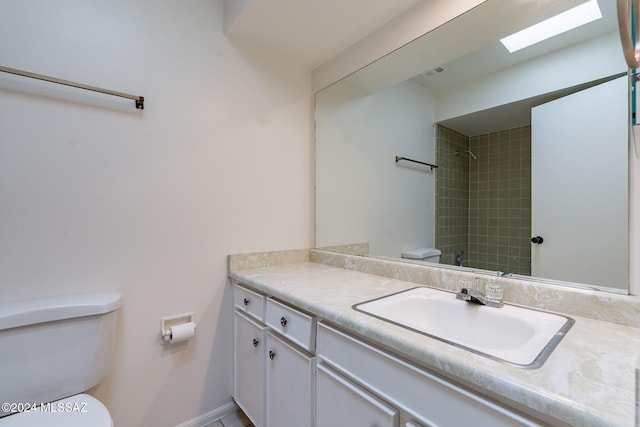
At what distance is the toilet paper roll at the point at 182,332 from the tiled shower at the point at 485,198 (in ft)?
4.40

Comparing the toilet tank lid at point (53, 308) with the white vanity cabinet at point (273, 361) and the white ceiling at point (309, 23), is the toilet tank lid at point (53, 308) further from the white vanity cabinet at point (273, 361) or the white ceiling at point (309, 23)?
the white ceiling at point (309, 23)

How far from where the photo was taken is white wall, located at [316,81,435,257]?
1.66m

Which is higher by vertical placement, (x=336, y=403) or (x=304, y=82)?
(x=304, y=82)

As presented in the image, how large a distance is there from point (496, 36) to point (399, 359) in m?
1.44

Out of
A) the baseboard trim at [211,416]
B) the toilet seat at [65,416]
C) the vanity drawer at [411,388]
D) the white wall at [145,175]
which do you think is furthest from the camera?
the baseboard trim at [211,416]

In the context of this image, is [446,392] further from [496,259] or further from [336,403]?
[496,259]

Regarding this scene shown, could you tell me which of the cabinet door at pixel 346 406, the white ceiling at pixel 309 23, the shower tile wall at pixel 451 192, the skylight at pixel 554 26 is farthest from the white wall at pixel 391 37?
the cabinet door at pixel 346 406

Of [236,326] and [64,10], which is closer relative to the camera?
[64,10]

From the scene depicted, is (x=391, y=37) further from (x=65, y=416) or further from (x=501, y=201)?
(x=65, y=416)

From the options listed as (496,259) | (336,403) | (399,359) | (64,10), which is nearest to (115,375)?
(336,403)

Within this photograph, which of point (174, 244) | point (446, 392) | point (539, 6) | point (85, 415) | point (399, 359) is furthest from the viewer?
point (174, 244)

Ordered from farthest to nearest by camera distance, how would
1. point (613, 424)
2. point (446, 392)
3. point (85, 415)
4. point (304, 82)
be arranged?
point (304, 82)
point (85, 415)
point (446, 392)
point (613, 424)

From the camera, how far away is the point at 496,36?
127 cm

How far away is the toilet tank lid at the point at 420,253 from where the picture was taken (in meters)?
1.50
